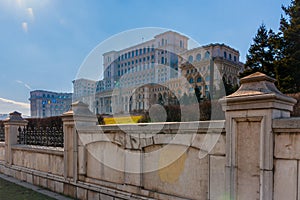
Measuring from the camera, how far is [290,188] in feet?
9.45

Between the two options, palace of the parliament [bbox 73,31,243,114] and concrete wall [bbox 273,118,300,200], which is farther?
palace of the parliament [bbox 73,31,243,114]

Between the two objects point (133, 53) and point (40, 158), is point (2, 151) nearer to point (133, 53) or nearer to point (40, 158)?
point (40, 158)

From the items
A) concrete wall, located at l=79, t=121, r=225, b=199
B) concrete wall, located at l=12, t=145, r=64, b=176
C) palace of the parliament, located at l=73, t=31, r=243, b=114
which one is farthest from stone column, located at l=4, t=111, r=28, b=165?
concrete wall, located at l=79, t=121, r=225, b=199

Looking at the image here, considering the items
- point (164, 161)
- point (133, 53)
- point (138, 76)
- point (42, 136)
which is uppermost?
point (133, 53)

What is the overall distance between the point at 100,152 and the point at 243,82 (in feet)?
11.2

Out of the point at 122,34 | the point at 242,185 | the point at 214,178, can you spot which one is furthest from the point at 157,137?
the point at 122,34

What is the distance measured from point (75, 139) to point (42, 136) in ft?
7.95

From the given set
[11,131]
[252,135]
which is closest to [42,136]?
[11,131]

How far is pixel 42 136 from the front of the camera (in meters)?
7.72

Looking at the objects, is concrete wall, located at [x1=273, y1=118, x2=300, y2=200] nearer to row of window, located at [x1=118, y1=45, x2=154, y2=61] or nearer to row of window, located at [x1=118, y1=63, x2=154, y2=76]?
row of window, located at [x1=118, y1=45, x2=154, y2=61]

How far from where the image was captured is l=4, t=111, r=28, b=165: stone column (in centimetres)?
851

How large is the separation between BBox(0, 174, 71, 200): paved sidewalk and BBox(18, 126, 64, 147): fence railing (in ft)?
4.20

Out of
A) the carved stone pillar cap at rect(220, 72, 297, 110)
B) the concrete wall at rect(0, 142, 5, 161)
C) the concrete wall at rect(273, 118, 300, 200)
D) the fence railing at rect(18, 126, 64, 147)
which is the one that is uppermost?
the carved stone pillar cap at rect(220, 72, 297, 110)

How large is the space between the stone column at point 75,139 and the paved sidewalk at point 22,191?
0.70 metres
